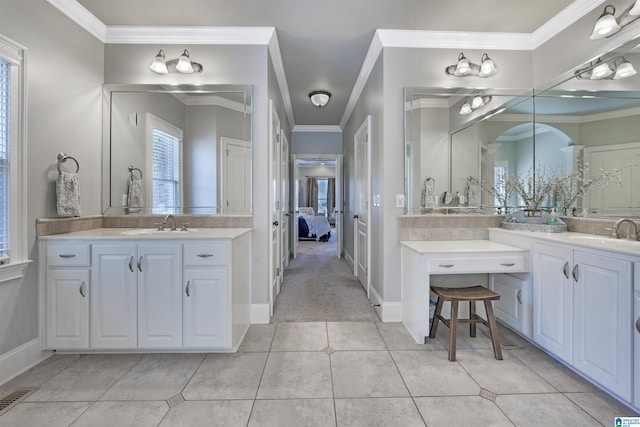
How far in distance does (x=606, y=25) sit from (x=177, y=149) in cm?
342

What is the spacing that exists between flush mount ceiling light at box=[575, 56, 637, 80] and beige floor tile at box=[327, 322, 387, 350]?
2522 mm

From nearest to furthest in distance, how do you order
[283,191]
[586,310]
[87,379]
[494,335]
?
[586,310], [87,379], [494,335], [283,191]

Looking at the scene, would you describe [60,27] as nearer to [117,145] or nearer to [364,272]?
[117,145]

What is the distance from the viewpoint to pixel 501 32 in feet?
8.82

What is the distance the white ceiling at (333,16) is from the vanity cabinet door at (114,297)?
1.91 m

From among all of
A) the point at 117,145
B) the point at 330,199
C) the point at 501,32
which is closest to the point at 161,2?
the point at 117,145

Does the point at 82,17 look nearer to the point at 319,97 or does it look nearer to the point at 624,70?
the point at 319,97

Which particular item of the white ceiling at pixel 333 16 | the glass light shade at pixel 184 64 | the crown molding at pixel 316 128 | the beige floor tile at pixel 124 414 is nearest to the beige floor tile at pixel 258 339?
the beige floor tile at pixel 124 414

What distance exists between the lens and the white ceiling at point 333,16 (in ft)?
7.55

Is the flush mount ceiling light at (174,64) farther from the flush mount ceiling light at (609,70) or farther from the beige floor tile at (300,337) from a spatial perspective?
the flush mount ceiling light at (609,70)

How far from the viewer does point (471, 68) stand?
2.70 meters

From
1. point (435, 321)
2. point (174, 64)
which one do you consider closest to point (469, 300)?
point (435, 321)

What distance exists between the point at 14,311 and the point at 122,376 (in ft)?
2.64

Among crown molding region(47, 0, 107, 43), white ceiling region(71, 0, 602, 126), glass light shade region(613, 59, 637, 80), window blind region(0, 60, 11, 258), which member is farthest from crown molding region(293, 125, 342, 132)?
window blind region(0, 60, 11, 258)
